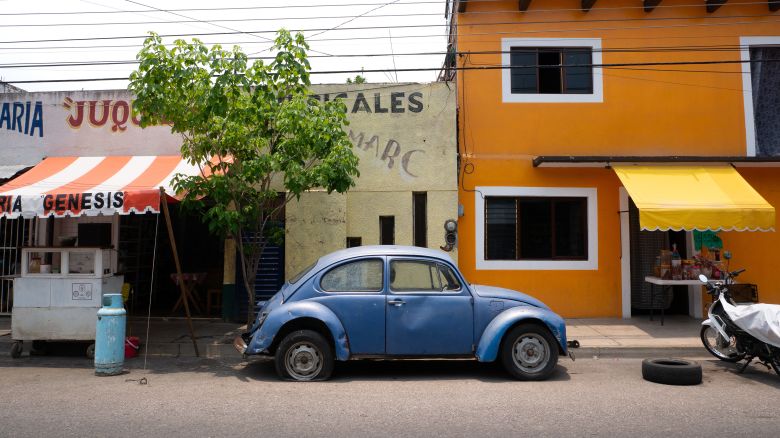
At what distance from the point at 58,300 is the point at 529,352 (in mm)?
6918

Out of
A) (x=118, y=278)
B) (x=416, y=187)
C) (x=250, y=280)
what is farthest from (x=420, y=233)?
(x=118, y=278)

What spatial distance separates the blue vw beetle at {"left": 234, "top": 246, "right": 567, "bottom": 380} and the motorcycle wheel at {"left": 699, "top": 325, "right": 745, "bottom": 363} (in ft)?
8.50

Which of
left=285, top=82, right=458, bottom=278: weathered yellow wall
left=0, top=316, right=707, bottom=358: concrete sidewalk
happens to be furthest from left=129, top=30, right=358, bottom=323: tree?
left=285, top=82, right=458, bottom=278: weathered yellow wall

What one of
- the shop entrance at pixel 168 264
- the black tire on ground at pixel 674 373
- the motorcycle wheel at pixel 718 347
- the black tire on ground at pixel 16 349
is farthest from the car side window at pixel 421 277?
the shop entrance at pixel 168 264

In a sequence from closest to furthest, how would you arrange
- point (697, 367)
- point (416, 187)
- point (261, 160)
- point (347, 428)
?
point (347, 428), point (697, 367), point (261, 160), point (416, 187)

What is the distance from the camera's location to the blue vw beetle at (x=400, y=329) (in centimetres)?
684

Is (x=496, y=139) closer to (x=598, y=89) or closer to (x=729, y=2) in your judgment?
(x=598, y=89)

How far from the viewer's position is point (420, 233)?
1123 centimetres

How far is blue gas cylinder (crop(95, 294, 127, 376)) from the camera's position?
7301mm

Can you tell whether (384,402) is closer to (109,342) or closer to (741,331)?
(109,342)

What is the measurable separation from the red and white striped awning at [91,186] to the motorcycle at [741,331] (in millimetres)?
8141

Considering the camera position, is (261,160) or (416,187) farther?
(416,187)

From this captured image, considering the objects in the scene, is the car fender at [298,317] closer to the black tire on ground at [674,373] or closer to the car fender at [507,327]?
the car fender at [507,327]

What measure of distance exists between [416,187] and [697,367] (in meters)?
5.90
